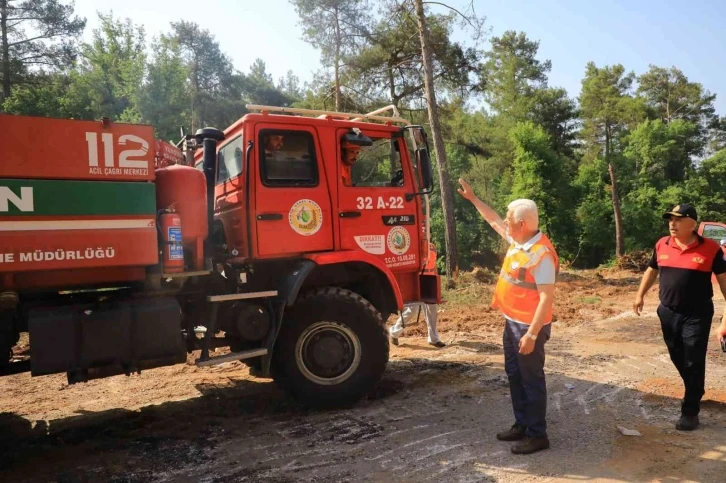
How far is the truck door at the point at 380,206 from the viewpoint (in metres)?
4.95

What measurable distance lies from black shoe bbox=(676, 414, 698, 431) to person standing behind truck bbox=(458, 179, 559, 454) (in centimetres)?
114

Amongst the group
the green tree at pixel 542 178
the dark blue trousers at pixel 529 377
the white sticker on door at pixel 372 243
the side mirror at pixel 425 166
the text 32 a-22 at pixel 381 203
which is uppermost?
the green tree at pixel 542 178

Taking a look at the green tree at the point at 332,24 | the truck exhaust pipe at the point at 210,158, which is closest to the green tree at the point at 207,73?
the green tree at the point at 332,24

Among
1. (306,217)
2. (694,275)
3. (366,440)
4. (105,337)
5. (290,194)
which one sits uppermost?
(290,194)

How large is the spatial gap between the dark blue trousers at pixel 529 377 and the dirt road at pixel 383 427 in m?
0.24

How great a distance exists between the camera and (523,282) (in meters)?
Result: 3.54

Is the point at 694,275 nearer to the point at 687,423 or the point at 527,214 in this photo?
the point at 687,423

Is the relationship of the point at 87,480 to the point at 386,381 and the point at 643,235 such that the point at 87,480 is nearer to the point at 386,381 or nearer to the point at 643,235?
the point at 386,381

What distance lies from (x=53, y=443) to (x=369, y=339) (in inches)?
108

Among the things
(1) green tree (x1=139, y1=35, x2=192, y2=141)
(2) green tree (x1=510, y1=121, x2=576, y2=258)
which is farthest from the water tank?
(1) green tree (x1=139, y1=35, x2=192, y2=141)

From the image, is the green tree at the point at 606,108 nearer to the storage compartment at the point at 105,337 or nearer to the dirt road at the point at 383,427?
the dirt road at the point at 383,427

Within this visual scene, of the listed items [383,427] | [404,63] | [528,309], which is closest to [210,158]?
[383,427]

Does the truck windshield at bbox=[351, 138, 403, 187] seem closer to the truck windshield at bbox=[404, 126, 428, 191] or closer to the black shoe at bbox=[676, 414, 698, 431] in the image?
the truck windshield at bbox=[404, 126, 428, 191]

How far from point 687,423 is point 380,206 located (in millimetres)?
3129
